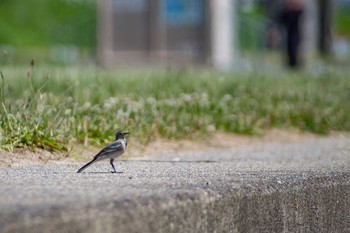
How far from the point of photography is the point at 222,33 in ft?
60.4

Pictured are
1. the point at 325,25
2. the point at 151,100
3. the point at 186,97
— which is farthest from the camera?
the point at 325,25

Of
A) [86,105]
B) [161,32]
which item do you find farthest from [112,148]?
[161,32]

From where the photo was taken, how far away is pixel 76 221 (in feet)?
9.86

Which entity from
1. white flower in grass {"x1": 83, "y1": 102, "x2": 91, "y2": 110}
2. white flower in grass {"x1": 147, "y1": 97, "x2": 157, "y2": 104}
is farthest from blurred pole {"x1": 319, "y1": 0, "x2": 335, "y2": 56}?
white flower in grass {"x1": 83, "y1": 102, "x2": 91, "y2": 110}

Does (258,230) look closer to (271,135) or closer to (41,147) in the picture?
(41,147)

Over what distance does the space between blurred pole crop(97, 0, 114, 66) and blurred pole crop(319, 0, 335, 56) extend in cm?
1298

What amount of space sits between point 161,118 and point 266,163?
1736 mm

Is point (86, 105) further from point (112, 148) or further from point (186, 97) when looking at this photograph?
point (112, 148)

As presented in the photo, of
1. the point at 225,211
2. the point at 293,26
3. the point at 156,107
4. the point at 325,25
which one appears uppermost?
the point at 325,25

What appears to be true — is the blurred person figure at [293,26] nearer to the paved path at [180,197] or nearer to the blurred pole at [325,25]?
the blurred pole at [325,25]

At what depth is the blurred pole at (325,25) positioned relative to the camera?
101 feet

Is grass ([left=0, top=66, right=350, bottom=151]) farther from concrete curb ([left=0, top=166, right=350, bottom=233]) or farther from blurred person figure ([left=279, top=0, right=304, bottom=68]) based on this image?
blurred person figure ([left=279, top=0, right=304, bottom=68])

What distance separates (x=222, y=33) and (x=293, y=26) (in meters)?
1.20

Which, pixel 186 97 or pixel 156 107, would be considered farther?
pixel 186 97
